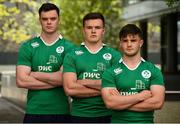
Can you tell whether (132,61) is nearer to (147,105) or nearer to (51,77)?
(147,105)

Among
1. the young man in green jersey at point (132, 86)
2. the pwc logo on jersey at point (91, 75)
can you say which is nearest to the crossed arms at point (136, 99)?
the young man in green jersey at point (132, 86)

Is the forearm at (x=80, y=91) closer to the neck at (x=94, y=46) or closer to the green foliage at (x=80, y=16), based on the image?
the neck at (x=94, y=46)

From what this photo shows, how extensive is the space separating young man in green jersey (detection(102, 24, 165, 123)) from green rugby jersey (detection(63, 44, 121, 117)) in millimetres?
322

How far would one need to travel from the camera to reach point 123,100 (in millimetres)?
4477

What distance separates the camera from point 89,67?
194 inches

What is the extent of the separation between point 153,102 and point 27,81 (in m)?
1.40

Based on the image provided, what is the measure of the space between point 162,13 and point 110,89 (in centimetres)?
2948

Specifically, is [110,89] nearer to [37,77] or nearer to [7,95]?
[37,77]

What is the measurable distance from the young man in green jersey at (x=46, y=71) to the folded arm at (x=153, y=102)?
0.96 m

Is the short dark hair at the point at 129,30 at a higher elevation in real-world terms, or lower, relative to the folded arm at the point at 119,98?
higher

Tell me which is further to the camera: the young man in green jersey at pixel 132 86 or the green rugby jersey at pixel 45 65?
the green rugby jersey at pixel 45 65

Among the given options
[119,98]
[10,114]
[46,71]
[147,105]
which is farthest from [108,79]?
[10,114]

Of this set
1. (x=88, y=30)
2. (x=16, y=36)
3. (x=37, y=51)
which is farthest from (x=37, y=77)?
(x=16, y=36)

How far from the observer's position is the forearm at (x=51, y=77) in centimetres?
513
